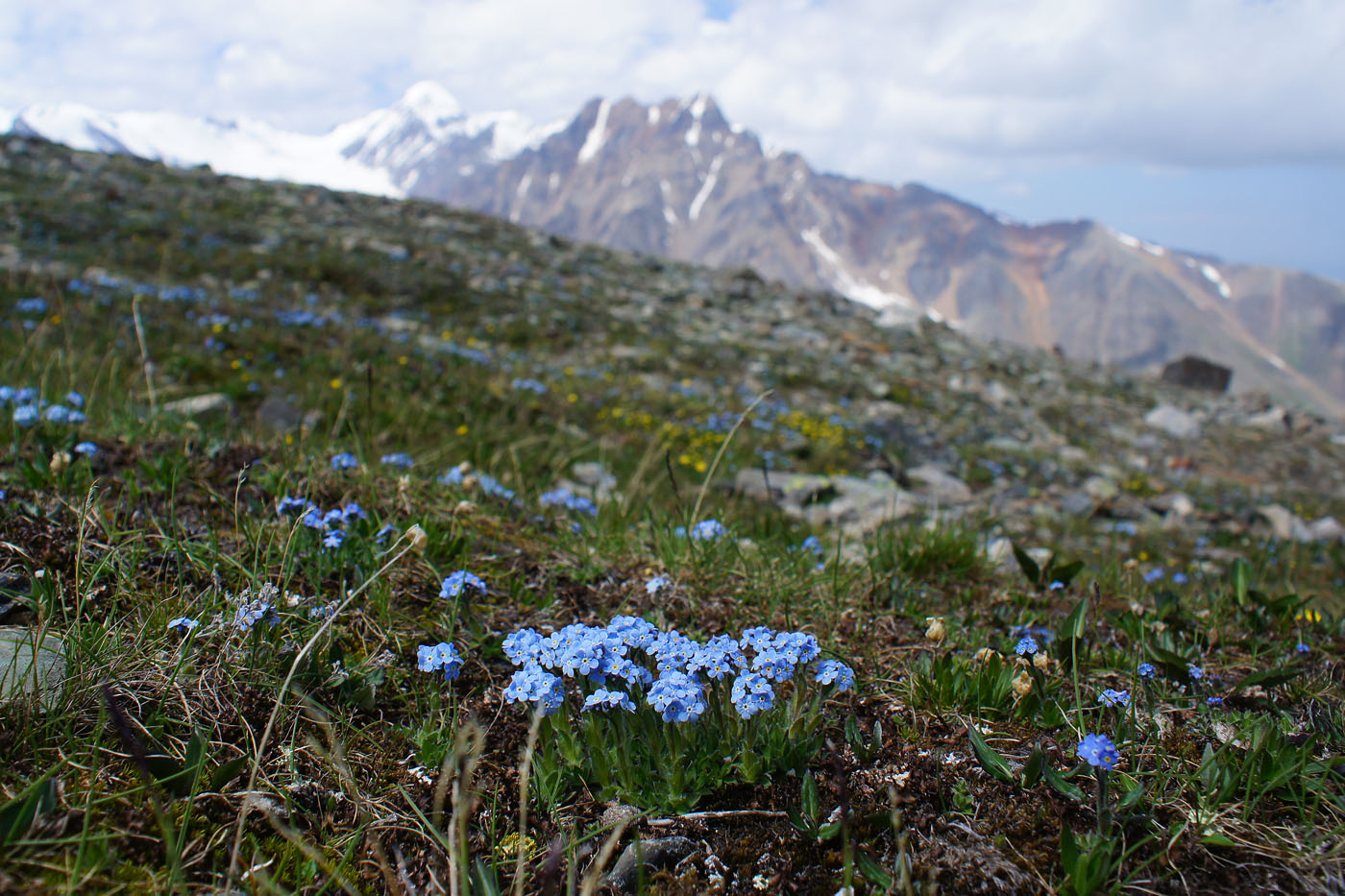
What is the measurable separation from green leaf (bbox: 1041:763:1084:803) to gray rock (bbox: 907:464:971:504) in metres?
5.39

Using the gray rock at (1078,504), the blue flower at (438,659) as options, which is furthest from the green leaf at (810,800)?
the gray rock at (1078,504)

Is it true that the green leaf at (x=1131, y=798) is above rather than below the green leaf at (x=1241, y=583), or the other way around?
below

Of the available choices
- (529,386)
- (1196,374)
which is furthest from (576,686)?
(1196,374)

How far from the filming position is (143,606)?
7.95 ft

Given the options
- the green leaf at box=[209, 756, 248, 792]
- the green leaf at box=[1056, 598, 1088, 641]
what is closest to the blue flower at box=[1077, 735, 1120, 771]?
the green leaf at box=[1056, 598, 1088, 641]

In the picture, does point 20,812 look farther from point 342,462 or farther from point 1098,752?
point 1098,752

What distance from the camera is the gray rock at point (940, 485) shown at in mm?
7453

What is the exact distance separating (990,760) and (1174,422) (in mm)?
14411

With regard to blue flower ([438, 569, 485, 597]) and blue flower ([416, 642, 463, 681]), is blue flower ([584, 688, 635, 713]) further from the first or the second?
blue flower ([438, 569, 485, 597])

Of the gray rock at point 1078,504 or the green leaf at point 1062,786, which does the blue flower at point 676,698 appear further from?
the gray rock at point 1078,504

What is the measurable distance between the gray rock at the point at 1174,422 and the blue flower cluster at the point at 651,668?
543 inches

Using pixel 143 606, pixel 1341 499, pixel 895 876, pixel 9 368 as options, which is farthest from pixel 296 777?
pixel 1341 499

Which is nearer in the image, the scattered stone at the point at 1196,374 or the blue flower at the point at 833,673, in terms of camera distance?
the blue flower at the point at 833,673

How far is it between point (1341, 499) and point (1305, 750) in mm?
11239
